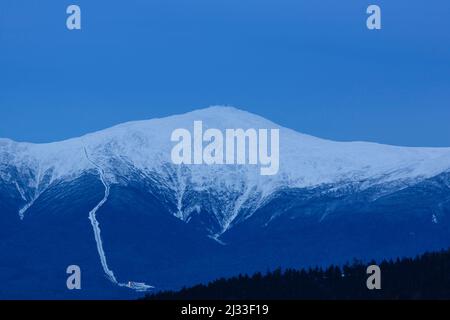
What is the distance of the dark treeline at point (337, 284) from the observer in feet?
128

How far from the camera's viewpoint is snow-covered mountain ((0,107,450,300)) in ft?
155

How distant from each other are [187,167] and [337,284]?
87.1 feet

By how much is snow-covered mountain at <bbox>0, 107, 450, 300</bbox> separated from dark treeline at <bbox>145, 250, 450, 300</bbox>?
1.70m

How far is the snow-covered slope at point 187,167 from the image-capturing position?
45250 millimetres

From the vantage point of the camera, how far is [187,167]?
66500 mm

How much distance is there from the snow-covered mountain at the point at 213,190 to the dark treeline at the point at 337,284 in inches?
66.8

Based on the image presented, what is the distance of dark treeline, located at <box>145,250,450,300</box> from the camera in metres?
39.1
